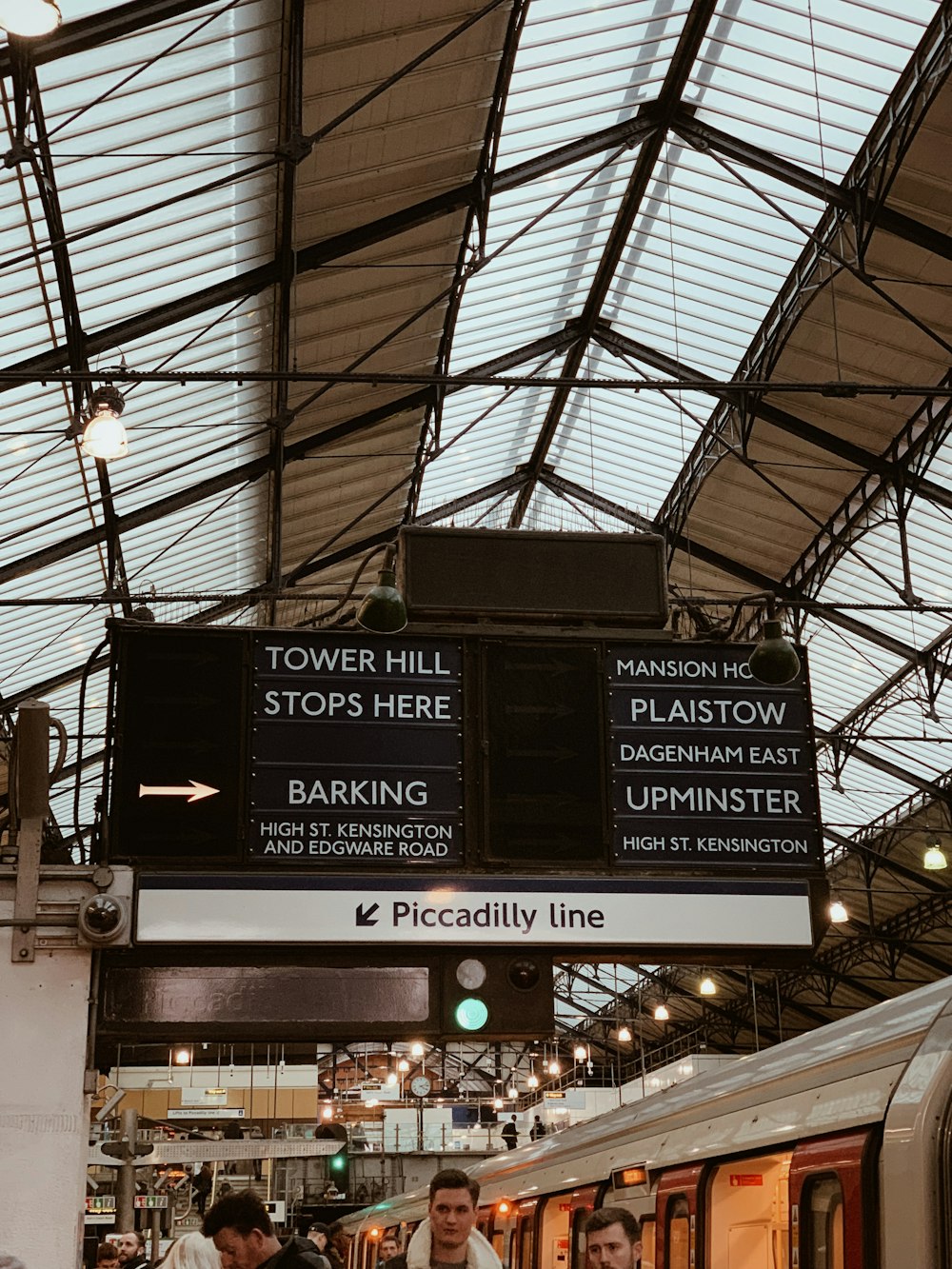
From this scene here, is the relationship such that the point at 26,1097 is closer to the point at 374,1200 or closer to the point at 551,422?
the point at 551,422

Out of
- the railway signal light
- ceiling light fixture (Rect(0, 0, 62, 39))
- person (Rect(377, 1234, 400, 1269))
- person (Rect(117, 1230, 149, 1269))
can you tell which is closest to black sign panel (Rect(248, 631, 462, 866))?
the railway signal light

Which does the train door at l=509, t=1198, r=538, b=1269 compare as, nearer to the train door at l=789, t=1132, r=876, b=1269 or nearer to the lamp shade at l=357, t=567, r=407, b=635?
the lamp shade at l=357, t=567, r=407, b=635

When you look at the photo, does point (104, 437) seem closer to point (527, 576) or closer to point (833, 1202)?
point (527, 576)

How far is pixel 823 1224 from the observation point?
15.4ft

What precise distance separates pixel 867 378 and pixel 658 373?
3774mm

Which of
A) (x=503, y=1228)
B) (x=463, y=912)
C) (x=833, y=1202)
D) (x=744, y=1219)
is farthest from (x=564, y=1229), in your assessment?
(x=833, y=1202)

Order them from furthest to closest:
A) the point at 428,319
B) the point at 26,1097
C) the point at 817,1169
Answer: the point at 428,319, the point at 26,1097, the point at 817,1169

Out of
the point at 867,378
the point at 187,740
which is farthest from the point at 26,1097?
the point at 867,378

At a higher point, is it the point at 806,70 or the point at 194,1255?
the point at 806,70

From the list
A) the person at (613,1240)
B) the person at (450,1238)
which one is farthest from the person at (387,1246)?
the person at (450,1238)

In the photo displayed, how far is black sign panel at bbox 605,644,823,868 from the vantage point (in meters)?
6.54

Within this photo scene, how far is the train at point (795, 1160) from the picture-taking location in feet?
12.8

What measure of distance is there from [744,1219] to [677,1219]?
482 millimetres

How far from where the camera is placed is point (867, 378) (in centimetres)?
1653
